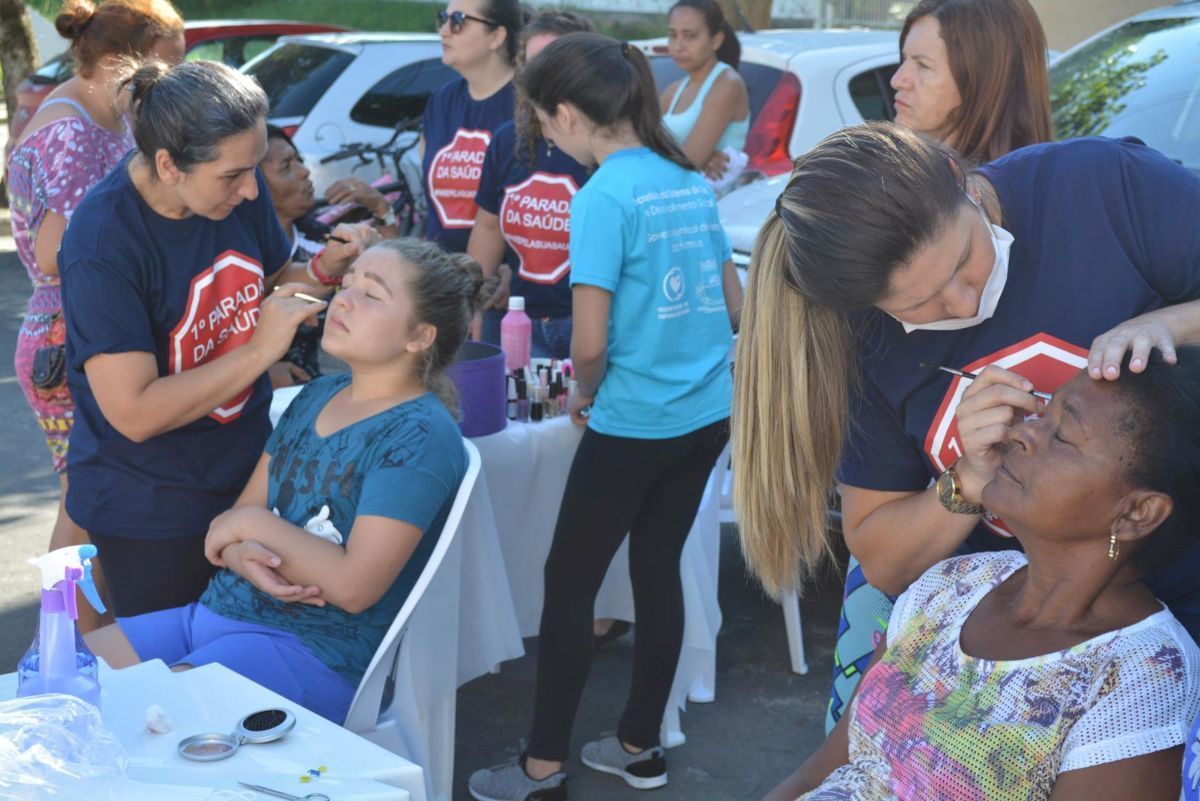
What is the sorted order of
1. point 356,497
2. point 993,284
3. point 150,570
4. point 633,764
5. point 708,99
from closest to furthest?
point 993,284 → point 356,497 → point 150,570 → point 633,764 → point 708,99

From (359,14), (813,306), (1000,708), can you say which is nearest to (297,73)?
(813,306)

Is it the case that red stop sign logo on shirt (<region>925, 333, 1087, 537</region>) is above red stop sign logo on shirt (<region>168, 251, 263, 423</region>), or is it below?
above

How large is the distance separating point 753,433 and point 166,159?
55.6 inches

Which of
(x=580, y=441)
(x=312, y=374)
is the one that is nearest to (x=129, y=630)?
(x=580, y=441)

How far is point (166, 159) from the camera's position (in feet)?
9.04

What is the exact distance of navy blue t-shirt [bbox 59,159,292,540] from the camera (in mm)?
2750

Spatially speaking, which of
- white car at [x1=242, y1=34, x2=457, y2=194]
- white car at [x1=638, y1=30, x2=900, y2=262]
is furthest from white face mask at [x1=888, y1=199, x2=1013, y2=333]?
white car at [x1=242, y1=34, x2=457, y2=194]

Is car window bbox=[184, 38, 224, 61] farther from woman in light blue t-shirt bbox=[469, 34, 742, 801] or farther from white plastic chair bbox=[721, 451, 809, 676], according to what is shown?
woman in light blue t-shirt bbox=[469, 34, 742, 801]

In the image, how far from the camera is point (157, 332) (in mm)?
2859

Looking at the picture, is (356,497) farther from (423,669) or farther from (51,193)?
(51,193)

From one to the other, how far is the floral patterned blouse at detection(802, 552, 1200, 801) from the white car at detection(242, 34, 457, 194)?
6897mm

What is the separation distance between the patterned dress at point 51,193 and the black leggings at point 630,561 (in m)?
1.36

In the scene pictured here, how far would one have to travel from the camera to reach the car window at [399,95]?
8897 mm

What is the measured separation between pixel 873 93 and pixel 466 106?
2436 mm
